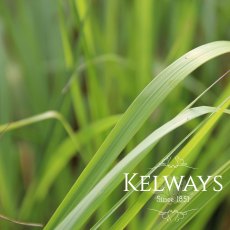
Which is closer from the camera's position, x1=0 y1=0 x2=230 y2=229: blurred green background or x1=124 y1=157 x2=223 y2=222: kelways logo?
x1=124 y1=157 x2=223 y2=222: kelways logo

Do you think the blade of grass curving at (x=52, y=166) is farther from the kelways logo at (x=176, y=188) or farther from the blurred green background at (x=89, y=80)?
the kelways logo at (x=176, y=188)

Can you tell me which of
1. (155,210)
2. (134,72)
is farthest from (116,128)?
(134,72)

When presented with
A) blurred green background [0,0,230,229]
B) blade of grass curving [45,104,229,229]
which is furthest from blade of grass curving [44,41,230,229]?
blurred green background [0,0,230,229]

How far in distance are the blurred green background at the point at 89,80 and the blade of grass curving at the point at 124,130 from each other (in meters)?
0.22

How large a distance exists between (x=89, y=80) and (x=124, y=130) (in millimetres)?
322

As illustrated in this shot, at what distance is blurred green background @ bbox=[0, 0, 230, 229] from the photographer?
0.93 m

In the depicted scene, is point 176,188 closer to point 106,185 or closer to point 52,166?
point 106,185

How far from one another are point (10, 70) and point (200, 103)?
43 centimetres

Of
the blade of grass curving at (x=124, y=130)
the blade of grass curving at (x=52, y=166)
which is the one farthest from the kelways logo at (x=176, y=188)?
the blade of grass curving at (x=52, y=166)

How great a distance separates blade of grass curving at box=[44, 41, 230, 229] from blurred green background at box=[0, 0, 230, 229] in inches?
8.5

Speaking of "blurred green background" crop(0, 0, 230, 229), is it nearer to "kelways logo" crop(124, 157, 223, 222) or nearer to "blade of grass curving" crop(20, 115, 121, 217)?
"blade of grass curving" crop(20, 115, 121, 217)

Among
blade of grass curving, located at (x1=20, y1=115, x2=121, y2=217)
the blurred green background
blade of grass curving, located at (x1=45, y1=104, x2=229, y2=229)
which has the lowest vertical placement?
blade of grass curving, located at (x1=45, y1=104, x2=229, y2=229)

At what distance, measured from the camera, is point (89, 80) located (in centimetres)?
92

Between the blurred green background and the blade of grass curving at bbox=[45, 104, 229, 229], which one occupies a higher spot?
the blurred green background
